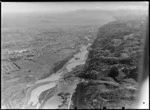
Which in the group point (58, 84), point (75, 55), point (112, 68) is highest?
point (75, 55)

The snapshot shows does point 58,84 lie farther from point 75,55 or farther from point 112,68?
point 112,68

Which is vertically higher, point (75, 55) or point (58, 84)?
point (75, 55)

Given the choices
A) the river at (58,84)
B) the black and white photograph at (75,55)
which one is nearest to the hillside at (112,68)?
the black and white photograph at (75,55)

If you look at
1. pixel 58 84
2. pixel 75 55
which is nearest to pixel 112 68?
pixel 75 55

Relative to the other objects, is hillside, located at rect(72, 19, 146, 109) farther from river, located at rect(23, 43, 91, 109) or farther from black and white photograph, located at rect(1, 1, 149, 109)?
river, located at rect(23, 43, 91, 109)

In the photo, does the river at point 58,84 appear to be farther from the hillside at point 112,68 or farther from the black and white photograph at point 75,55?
the hillside at point 112,68

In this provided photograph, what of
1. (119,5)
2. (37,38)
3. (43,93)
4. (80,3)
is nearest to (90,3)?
(80,3)
